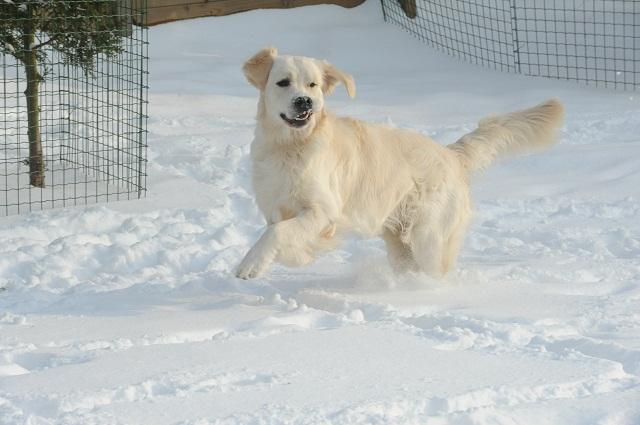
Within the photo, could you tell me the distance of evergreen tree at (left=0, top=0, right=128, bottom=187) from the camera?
639 cm

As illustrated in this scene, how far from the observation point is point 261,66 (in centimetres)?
516

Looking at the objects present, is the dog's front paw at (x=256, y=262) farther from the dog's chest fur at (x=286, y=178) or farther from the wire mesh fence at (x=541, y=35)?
the wire mesh fence at (x=541, y=35)

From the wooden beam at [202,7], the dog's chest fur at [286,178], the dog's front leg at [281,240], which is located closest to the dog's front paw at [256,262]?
the dog's front leg at [281,240]

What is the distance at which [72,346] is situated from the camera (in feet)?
13.2

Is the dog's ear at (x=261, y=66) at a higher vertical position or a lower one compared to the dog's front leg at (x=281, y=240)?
higher

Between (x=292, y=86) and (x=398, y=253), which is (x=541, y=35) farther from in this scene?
(x=292, y=86)

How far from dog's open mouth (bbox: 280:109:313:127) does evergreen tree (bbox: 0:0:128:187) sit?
1.90 meters

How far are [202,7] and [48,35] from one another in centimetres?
510

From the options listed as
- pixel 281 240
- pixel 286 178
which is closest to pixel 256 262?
pixel 281 240

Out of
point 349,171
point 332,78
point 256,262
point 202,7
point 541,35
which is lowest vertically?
point 256,262

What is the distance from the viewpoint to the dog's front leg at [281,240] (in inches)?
189

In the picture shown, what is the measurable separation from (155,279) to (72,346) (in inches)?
49.1

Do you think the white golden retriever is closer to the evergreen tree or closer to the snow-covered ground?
the snow-covered ground

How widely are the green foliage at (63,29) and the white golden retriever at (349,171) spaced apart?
183 cm
